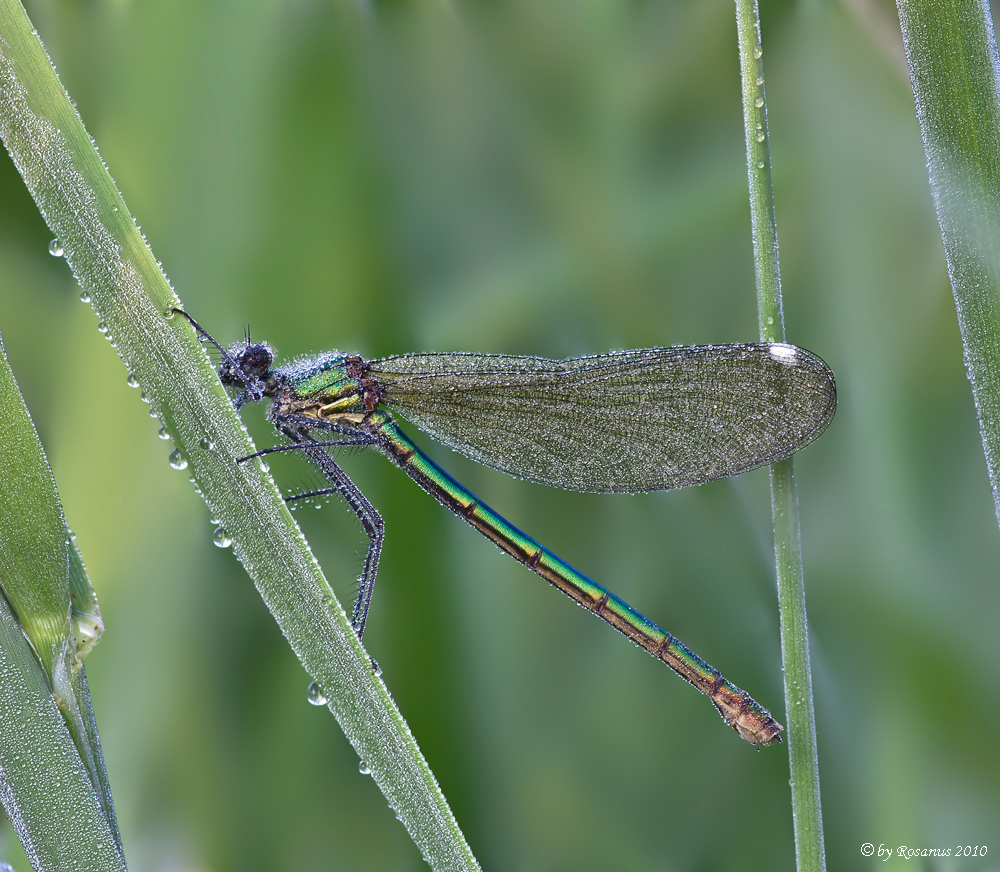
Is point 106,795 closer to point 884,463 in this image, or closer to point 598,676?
point 598,676

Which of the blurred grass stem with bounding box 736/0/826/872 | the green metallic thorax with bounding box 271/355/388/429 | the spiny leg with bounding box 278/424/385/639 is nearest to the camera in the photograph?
the blurred grass stem with bounding box 736/0/826/872

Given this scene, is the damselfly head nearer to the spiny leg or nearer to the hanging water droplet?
the spiny leg

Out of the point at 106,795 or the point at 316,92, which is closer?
the point at 106,795

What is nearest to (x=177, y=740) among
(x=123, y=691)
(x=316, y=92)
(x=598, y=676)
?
(x=123, y=691)

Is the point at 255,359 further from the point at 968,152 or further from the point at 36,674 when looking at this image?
the point at 968,152

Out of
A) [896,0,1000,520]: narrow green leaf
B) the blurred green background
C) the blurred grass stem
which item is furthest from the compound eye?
[896,0,1000,520]: narrow green leaf

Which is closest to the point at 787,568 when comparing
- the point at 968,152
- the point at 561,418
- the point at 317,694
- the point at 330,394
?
the point at 968,152

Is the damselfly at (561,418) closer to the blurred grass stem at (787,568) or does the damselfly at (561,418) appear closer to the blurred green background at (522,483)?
the blurred green background at (522,483)
